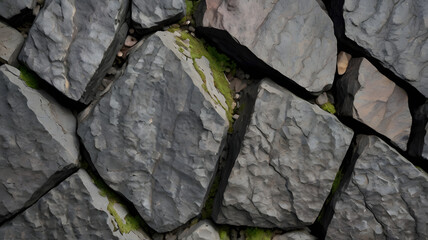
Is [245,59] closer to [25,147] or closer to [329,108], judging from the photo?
[329,108]

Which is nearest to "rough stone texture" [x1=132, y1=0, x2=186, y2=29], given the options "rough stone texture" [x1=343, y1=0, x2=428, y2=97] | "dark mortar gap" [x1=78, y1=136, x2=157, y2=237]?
"dark mortar gap" [x1=78, y1=136, x2=157, y2=237]

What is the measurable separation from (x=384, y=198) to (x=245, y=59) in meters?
1.54

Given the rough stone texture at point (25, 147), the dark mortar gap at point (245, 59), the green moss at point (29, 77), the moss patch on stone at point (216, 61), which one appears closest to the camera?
the rough stone texture at point (25, 147)

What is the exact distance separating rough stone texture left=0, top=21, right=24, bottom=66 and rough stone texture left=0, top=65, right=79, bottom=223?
3.0 inches

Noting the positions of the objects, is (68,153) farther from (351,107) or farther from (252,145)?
(351,107)

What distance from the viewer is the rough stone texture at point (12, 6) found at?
3119 mm

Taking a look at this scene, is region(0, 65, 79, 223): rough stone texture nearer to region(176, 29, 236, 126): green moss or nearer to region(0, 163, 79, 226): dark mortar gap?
region(0, 163, 79, 226): dark mortar gap

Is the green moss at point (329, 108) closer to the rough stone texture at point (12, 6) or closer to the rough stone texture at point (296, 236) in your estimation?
the rough stone texture at point (296, 236)

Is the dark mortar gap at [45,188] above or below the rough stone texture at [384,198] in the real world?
below

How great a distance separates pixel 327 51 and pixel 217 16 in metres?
0.93

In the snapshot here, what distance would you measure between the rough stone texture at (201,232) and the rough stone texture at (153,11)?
160 cm

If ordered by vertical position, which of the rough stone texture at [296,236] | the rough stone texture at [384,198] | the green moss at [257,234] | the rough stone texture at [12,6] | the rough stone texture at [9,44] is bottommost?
the green moss at [257,234]

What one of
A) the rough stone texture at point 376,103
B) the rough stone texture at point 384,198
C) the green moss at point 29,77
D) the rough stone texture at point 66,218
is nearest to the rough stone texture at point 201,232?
the rough stone texture at point 66,218

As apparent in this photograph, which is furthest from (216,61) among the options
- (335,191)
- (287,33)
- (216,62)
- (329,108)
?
(335,191)
